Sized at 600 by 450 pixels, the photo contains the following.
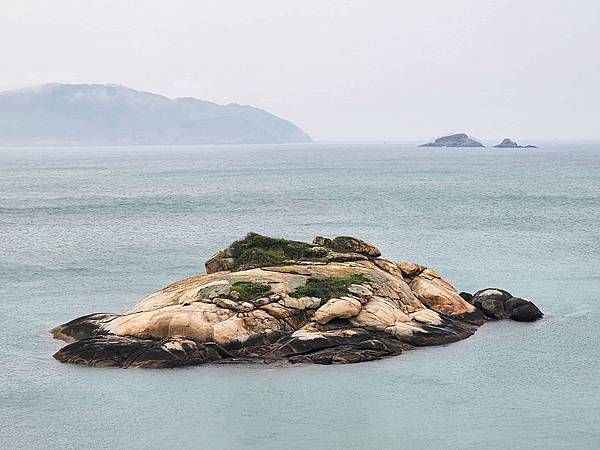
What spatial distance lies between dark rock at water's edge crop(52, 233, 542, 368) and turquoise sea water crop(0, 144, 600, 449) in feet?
3.34

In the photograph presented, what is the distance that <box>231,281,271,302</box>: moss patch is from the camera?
4138 centimetres

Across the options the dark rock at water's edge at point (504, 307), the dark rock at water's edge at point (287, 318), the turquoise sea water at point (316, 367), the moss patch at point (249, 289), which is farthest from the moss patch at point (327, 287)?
the dark rock at water's edge at point (504, 307)

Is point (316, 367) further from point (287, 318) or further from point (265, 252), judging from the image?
point (265, 252)

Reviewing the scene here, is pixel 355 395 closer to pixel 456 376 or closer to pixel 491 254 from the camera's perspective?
pixel 456 376

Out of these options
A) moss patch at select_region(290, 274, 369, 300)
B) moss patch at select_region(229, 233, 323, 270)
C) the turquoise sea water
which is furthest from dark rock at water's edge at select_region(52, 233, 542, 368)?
the turquoise sea water

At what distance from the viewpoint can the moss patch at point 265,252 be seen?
156 ft

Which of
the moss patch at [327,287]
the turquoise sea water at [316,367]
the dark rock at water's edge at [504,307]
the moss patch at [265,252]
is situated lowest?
the turquoise sea water at [316,367]

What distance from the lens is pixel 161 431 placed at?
32156mm

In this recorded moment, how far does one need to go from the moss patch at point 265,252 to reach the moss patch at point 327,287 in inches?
151

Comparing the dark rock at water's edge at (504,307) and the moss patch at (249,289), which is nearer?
the moss patch at (249,289)

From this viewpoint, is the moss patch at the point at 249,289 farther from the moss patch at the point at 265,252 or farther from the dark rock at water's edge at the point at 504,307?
the dark rock at water's edge at the point at 504,307

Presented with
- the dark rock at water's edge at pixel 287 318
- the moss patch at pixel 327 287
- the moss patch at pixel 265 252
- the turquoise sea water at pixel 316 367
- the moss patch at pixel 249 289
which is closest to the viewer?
the turquoise sea water at pixel 316 367

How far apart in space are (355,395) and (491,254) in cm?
3469

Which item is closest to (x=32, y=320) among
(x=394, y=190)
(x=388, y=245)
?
(x=388, y=245)
